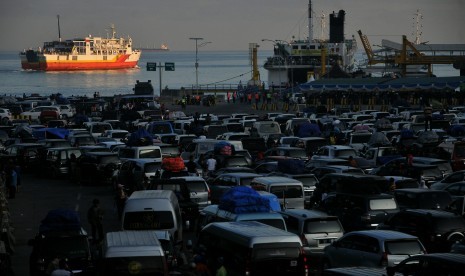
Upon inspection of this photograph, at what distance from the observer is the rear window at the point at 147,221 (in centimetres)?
2080

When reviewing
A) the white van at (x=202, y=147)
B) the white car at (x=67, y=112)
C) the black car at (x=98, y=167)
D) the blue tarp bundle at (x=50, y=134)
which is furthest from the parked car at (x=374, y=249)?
the white car at (x=67, y=112)

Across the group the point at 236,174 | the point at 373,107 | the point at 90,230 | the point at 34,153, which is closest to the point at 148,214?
the point at 90,230

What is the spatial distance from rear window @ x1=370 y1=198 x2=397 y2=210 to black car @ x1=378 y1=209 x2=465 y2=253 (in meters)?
1.93

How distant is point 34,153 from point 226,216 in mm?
21038

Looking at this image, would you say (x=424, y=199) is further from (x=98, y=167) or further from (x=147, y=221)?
(x=98, y=167)

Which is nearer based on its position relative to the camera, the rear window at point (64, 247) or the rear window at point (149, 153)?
the rear window at point (64, 247)

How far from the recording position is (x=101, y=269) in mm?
15445

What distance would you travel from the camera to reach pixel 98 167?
35375 mm

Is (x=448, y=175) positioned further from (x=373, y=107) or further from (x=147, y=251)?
(x=373, y=107)

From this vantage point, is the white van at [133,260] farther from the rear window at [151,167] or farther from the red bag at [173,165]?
the rear window at [151,167]

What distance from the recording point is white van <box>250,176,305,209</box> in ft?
84.1

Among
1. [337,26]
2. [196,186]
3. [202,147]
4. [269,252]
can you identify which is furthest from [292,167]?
[337,26]

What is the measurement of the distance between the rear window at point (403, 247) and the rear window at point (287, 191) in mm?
7826

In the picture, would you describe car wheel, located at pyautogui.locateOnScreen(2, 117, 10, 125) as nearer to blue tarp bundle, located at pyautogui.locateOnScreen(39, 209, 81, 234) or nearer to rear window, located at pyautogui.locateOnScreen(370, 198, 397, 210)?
rear window, located at pyautogui.locateOnScreen(370, 198, 397, 210)
